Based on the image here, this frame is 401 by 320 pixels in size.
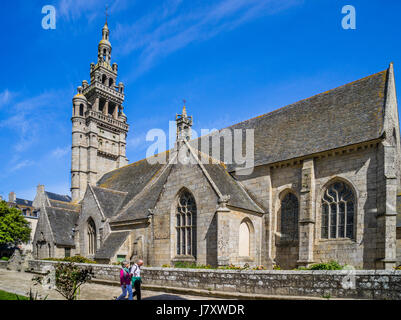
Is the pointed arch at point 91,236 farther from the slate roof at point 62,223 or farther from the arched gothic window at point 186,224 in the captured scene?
the arched gothic window at point 186,224

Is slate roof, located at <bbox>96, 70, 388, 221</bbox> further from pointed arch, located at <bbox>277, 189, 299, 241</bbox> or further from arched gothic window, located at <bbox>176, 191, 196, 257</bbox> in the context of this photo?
arched gothic window, located at <bbox>176, 191, 196, 257</bbox>

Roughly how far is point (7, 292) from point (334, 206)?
1571cm

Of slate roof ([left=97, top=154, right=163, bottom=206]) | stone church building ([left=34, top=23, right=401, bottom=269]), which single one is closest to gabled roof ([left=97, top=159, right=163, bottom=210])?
slate roof ([left=97, top=154, right=163, bottom=206])

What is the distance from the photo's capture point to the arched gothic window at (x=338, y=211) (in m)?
15.7

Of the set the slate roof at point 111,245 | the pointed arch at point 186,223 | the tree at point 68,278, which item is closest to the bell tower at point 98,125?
the slate roof at point 111,245

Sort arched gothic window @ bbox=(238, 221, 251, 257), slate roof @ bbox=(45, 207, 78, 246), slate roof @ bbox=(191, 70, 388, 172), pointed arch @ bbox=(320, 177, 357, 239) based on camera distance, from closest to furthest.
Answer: pointed arch @ bbox=(320, 177, 357, 239) < slate roof @ bbox=(191, 70, 388, 172) < arched gothic window @ bbox=(238, 221, 251, 257) < slate roof @ bbox=(45, 207, 78, 246)

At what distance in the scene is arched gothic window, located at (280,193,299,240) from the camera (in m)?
17.8

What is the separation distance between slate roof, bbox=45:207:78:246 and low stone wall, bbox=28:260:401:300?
15701mm

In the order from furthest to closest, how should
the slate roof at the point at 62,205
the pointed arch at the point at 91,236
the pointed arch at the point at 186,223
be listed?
the slate roof at the point at 62,205, the pointed arch at the point at 91,236, the pointed arch at the point at 186,223

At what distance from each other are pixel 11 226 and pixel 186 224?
32281 millimetres

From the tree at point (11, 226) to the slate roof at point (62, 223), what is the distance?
1537 centimetres
